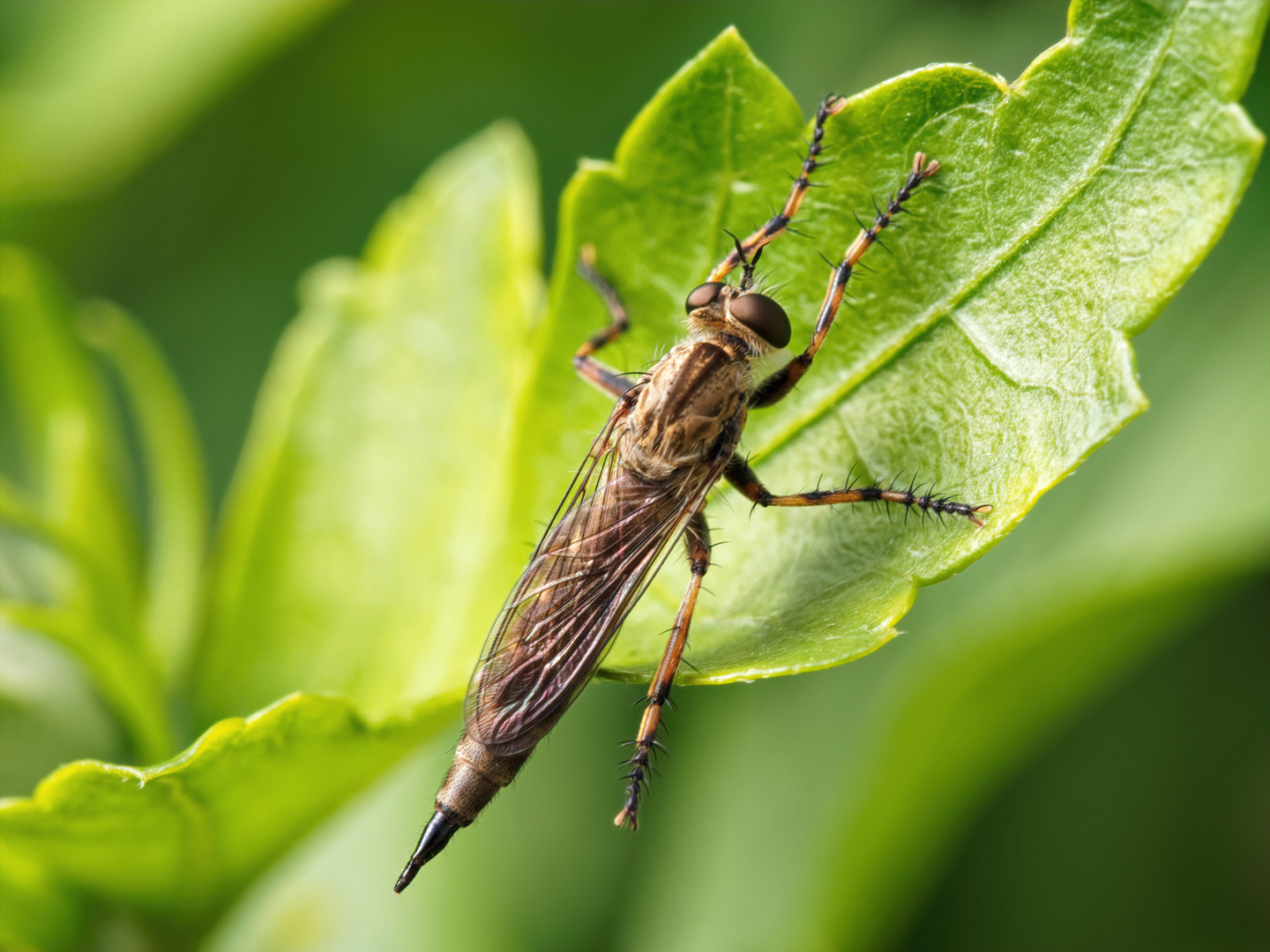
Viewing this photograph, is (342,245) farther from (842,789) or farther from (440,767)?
(842,789)

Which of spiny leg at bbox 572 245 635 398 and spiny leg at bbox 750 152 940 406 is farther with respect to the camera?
spiny leg at bbox 572 245 635 398

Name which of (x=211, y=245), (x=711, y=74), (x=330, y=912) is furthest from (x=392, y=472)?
(x=211, y=245)

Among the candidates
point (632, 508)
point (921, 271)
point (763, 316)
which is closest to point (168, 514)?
point (632, 508)

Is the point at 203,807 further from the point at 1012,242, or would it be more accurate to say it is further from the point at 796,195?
the point at 1012,242

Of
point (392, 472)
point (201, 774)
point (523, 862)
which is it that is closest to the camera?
point (201, 774)

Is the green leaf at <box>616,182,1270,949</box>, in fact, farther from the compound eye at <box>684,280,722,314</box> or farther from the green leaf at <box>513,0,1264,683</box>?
the compound eye at <box>684,280,722,314</box>

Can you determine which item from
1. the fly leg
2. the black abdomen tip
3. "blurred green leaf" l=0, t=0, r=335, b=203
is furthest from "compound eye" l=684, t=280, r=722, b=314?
"blurred green leaf" l=0, t=0, r=335, b=203
